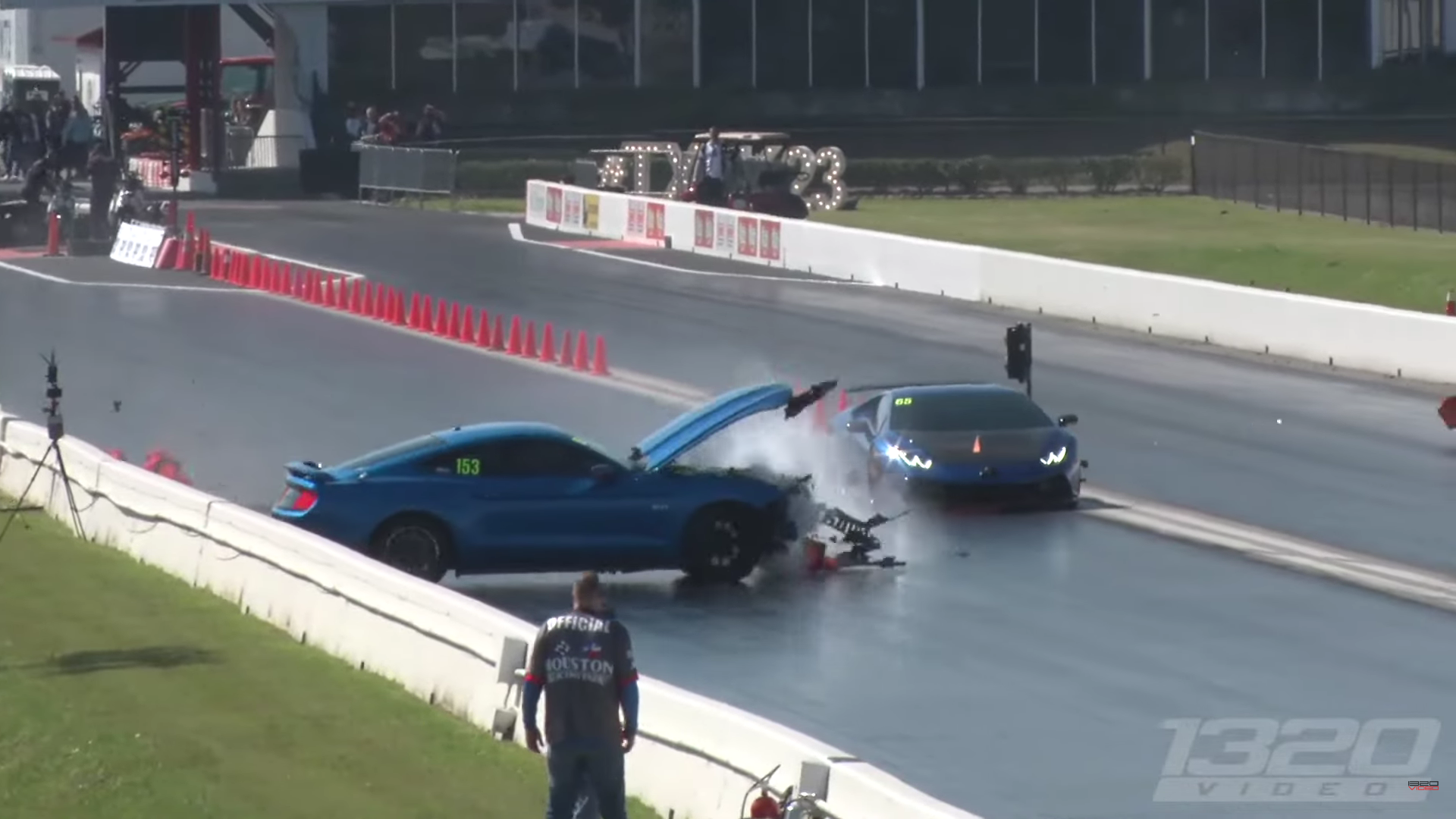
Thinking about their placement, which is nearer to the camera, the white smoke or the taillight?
the taillight

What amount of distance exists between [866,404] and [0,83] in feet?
195

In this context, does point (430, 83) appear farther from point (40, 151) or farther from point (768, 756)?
point (768, 756)

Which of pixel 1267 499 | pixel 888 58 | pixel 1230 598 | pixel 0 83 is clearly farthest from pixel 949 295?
pixel 0 83

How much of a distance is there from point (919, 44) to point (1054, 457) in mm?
50145

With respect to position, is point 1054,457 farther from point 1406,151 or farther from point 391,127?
point 1406,151

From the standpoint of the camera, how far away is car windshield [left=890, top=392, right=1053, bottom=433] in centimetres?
2300

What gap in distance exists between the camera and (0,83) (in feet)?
256

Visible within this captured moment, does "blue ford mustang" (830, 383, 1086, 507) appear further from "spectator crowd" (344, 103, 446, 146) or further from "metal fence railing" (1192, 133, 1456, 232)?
"spectator crowd" (344, 103, 446, 146)

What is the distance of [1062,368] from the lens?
32188 mm

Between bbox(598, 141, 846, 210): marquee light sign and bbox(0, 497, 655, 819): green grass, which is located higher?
bbox(598, 141, 846, 210): marquee light sign

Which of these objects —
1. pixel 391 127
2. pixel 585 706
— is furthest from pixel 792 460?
pixel 391 127

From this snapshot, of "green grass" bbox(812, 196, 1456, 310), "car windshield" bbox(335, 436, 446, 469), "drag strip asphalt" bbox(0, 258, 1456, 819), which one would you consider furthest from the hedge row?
"car windshield" bbox(335, 436, 446, 469)

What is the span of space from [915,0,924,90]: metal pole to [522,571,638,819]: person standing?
6208 cm

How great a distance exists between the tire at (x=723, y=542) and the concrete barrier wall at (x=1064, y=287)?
1385 centimetres
